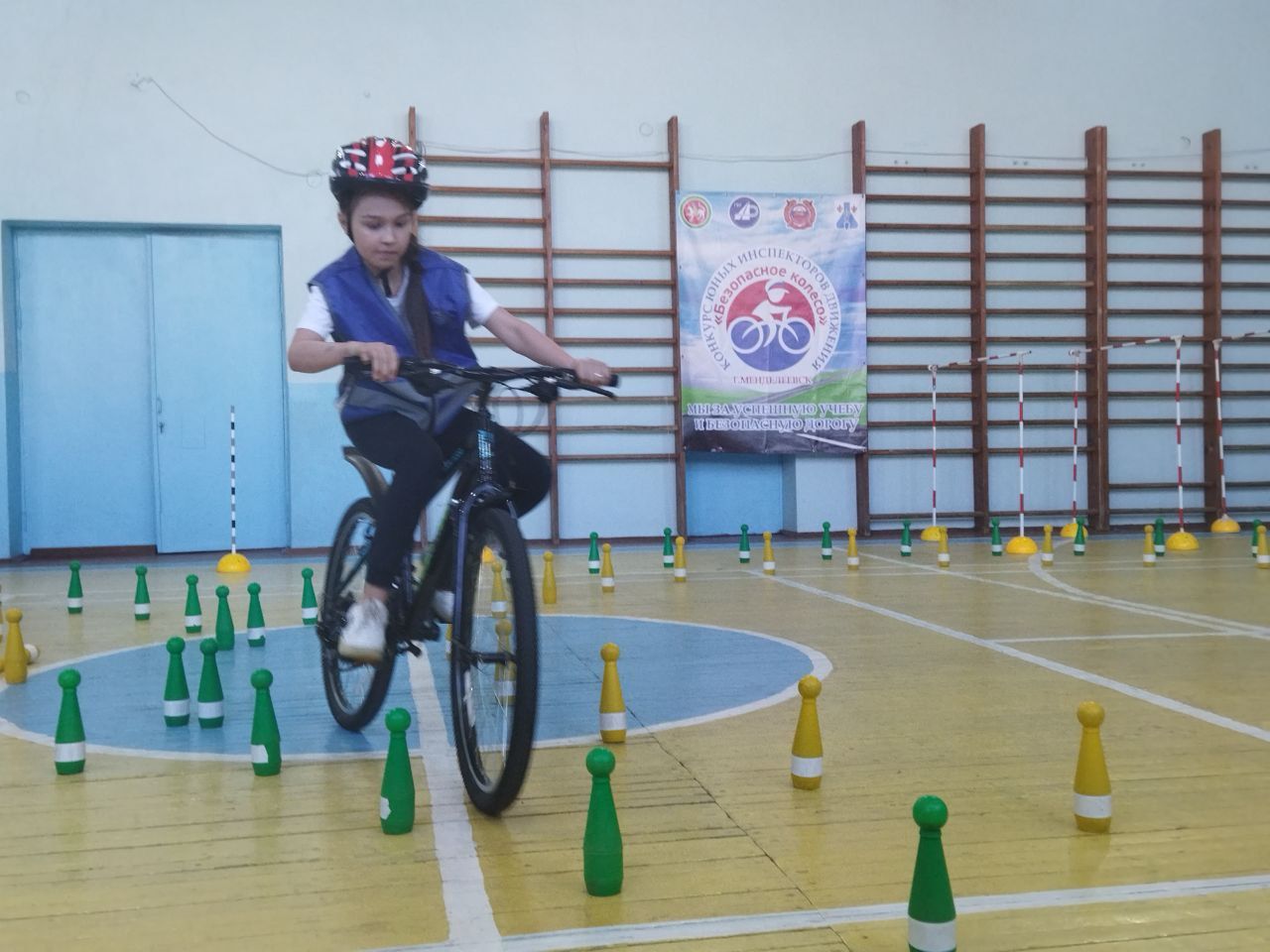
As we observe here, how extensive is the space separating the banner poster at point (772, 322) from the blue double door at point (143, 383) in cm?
414

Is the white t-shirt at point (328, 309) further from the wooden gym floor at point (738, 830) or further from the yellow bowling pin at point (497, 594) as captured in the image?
the wooden gym floor at point (738, 830)

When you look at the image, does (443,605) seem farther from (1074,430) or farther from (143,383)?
(1074,430)

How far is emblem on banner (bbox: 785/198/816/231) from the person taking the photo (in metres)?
11.3

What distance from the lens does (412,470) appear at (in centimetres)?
287

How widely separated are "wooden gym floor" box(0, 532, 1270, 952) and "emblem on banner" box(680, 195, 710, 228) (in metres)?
7.09

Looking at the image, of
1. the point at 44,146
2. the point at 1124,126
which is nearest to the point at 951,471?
the point at 1124,126

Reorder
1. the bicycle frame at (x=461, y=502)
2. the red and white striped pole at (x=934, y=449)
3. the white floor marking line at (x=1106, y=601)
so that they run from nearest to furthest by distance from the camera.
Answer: the bicycle frame at (x=461, y=502)
the white floor marking line at (x=1106, y=601)
the red and white striped pole at (x=934, y=449)

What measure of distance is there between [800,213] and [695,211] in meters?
1.10

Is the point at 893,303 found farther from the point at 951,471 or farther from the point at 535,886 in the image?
the point at 535,886

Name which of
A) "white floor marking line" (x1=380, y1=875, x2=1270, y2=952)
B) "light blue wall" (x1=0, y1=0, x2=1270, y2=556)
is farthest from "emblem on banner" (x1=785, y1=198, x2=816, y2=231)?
"white floor marking line" (x1=380, y1=875, x2=1270, y2=952)

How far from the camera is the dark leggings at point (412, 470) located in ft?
9.45

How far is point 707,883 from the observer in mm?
2230

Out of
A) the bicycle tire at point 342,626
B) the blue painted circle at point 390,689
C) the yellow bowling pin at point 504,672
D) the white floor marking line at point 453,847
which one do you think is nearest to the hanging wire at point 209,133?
the blue painted circle at point 390,689

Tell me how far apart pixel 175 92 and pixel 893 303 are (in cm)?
743
